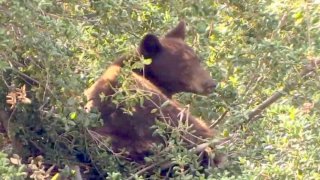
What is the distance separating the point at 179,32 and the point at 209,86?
64 cm

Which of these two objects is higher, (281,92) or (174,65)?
(281,92)

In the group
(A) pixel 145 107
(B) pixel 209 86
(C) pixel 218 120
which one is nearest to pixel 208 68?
(B) pixel 209 86

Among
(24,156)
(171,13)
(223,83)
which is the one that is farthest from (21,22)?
(223,83)

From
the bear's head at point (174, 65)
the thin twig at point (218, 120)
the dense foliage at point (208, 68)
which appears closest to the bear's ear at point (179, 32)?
the bear's head at point (174, 65)

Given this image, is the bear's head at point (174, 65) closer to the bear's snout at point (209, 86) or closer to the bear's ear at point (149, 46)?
the bear's ear at point (149, 46)

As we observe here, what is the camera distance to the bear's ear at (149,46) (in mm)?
6622

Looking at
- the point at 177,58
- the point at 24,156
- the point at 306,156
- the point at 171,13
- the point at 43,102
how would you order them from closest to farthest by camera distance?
the point at 306,156
the point at 43,102
the point at 24,156
the point at 171,13
the point at 177,58

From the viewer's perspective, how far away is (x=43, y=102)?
17.9 feet

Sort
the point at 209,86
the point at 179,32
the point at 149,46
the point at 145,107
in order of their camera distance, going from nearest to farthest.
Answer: the point at 145,107 → the point at 209,86 → the point at 149,46 → the point at 179,32

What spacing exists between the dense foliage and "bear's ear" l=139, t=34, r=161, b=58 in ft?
0.24

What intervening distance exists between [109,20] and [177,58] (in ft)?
5.17

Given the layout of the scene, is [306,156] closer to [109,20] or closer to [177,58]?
[109,20]

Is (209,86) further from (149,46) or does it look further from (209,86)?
(149,46)

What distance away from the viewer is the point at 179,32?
7039 mm
